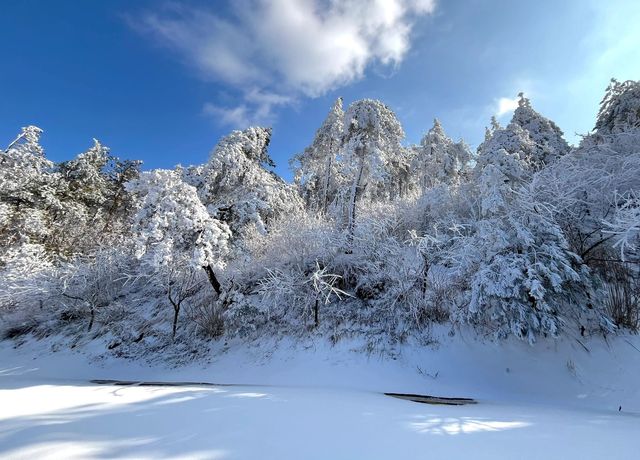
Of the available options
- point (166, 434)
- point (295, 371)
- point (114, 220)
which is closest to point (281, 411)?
point (166, 434)

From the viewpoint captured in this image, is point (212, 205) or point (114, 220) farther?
point (114, 220)

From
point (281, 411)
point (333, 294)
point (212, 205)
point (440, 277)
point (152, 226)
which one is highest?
point (212, 205)

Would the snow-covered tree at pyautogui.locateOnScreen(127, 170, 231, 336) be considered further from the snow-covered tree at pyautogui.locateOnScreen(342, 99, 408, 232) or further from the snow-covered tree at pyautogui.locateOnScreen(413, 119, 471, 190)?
the snow-covered tree at pyautogui.locateOnScreen(413, 119, 471, 190)

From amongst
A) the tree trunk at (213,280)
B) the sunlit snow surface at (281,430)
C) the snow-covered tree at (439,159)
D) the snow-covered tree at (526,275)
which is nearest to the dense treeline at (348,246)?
the snow-covered tree at (526,275)

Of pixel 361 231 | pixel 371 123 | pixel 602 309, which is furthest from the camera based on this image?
pixel 371 123

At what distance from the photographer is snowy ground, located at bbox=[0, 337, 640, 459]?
101 inches

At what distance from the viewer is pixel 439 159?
22672 mm

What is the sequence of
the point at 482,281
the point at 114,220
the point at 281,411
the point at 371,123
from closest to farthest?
the point at 281,411, the point at 482,281, the point at 371,123, the point at 114,220

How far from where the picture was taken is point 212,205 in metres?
12.8

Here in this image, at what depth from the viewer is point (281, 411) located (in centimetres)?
361

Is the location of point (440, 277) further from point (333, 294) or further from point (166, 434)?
point (166, 434)

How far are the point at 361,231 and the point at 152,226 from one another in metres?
6.90

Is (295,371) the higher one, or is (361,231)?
(361,231)

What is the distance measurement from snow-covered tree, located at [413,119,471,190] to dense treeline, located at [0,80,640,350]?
20.7 ft
